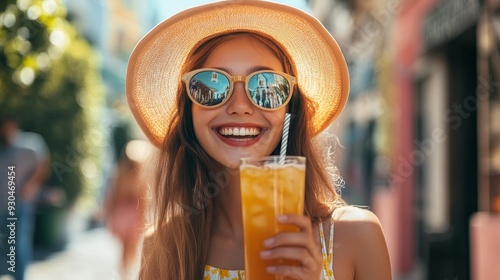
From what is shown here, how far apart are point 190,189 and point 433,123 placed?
7.49 meters

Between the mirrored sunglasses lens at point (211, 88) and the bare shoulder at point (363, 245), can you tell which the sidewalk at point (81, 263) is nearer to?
the mirrored sunglasses lens at point (211, 88)

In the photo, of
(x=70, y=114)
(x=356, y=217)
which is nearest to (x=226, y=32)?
(x=356, y=217)

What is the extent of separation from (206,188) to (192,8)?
629 mm

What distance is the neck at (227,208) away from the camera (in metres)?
2.51

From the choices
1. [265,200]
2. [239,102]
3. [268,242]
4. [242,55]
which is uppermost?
[242,55]

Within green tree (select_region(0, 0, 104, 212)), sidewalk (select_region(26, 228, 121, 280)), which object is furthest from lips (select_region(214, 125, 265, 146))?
green tree (select_region(0, 0, 104, 212))

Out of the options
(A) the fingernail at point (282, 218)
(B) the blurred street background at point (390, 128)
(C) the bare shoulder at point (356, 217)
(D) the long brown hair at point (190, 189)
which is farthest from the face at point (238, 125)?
(B) the blurred street background at point (390, 128)

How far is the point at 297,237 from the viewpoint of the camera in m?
1.76

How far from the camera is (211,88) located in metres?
2.28

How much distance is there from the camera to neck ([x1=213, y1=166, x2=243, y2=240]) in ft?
8.23

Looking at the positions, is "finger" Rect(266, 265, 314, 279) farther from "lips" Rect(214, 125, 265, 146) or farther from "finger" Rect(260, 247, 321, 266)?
"lips" Rect(214, 125, 265, 146)

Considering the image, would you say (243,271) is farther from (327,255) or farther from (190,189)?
(190,189)

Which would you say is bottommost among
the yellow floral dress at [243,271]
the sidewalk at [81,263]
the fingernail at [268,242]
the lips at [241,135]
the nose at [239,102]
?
the sidewalk at [81,263]

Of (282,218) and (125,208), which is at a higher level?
(125,208)
